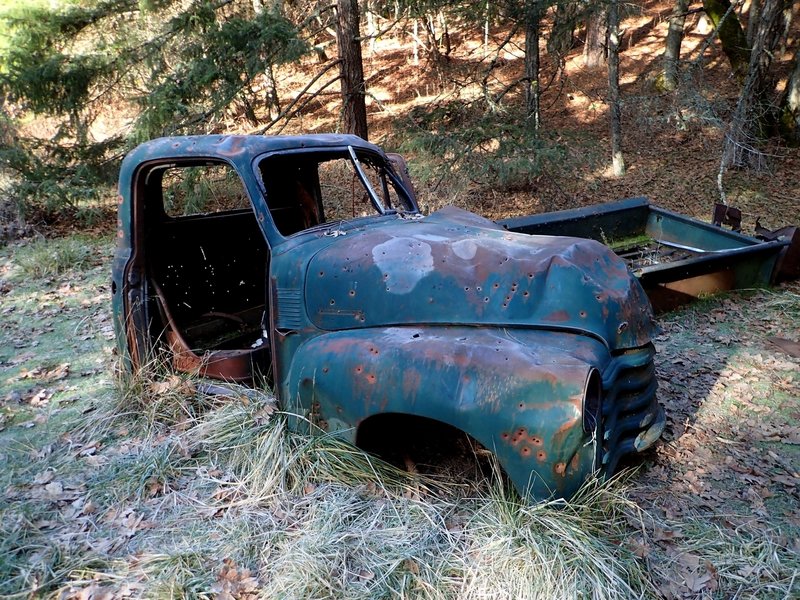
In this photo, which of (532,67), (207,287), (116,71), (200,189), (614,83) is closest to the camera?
(207,287)

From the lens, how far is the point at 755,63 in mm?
8961

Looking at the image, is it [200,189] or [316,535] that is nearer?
[316,535]

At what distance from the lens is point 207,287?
16.3 ft

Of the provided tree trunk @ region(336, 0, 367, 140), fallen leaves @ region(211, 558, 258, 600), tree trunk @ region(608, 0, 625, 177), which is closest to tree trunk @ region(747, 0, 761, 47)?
tree trunk @ region(608, 0, 625, 177)

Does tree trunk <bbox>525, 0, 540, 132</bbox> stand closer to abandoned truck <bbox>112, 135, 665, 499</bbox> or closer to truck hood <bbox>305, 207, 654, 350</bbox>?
abandoned truck <bbox>112, 135, 665, 499</bbox>

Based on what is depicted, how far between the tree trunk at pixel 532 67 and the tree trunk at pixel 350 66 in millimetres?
2533

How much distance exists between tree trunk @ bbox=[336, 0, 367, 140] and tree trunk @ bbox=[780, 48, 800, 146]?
7.83 m

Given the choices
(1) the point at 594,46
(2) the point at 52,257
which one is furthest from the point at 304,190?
(1) the point at 594,46

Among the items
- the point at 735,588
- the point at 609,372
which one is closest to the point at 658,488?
the point at 735,588

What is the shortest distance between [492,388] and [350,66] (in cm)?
A: 752

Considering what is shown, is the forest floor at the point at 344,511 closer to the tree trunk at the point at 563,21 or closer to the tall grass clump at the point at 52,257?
the tall grass clump at the point at 52,257

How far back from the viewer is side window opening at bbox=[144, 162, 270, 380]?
4.09 m

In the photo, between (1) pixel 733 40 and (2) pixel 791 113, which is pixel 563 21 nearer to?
(2) pixel 791 113

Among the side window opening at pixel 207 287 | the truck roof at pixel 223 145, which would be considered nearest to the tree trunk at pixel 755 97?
the truck roof at pixel 223 145
